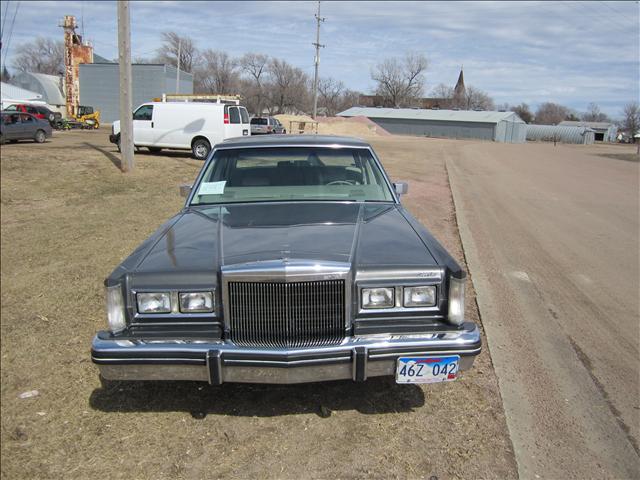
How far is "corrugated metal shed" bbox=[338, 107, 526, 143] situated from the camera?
8350 centimetres

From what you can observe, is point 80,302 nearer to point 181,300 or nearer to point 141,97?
point 181,300

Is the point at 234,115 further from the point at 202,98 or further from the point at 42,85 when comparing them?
the point at 42,85

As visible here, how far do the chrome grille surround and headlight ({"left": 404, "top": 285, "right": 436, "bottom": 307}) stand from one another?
348 mm

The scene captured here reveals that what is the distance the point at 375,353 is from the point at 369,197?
1875mm

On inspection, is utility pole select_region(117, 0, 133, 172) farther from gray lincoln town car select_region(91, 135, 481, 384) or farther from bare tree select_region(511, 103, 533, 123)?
bare tree select_region(511, 103, 533, 123)

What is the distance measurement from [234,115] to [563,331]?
15.4 meters

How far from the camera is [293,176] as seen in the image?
14.9 feet

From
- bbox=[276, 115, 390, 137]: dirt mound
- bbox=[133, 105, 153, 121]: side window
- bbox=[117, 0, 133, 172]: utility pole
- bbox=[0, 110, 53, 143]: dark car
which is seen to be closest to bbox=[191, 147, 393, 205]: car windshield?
bbox=[117, 0, 133, 172]: utility pole

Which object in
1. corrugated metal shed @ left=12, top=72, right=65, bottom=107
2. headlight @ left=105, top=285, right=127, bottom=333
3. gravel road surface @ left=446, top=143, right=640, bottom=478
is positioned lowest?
gravel road surface @ left=446, top=143, right=640, bottom=478

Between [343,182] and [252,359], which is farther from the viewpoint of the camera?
[343,182]

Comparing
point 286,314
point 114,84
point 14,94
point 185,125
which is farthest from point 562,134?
point 286,314

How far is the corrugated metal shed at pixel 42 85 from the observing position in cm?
6438

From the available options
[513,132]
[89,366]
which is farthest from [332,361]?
[513,132]

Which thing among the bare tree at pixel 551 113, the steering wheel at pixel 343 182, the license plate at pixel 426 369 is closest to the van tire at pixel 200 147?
the steering wheel at pixel 343 182
